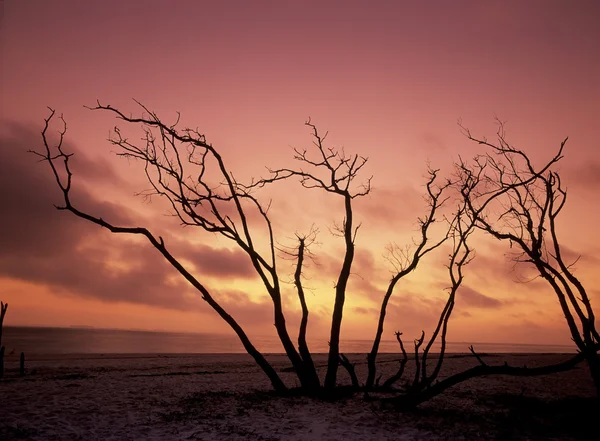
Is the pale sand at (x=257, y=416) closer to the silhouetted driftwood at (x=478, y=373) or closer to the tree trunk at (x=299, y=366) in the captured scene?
the silhouetted driftwood at (x=478, y=373)

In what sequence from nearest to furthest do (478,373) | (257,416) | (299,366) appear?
(478,373) → (257,416) → (299,366)

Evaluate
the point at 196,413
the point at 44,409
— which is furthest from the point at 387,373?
the point at 44,409

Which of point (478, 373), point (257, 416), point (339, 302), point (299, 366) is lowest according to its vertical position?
point (257, 416)

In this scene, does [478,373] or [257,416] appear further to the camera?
[257,416]

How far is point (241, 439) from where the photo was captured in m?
9.61

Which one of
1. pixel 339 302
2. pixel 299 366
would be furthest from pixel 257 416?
pixel 339 302

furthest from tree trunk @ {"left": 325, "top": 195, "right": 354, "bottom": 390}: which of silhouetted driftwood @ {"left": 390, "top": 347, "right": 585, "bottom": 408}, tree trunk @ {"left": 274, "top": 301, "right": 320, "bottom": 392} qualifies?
silhouetted driftwood @ {"left": 390, "top": 347, "right": 585, "bottom": 408}

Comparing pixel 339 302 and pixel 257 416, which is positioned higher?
pixel 339 302

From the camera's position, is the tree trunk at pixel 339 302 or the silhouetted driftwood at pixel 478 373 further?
the tree trunk at pixel 339 302

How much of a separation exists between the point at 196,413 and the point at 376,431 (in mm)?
5002

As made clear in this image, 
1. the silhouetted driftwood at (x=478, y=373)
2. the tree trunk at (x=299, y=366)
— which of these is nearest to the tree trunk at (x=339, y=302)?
the tree trunk at (x=299, y=366)

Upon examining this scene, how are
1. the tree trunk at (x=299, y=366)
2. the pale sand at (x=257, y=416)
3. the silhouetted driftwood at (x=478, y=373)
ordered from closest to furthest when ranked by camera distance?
the pale sand at (x=257, y=416)
the silhouetted driftwood at (x=478, y=373)
the tree trunk at (x=299, y=366)

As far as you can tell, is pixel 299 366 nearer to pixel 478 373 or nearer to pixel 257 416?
pixel 257 416

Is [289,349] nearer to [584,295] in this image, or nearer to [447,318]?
[447,318]
